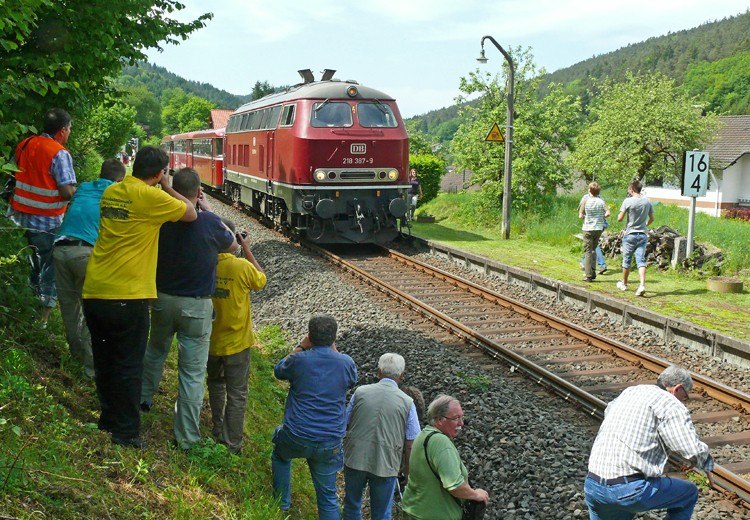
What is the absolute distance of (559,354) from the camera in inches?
307

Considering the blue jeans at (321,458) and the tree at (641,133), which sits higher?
the tree at (641,133)

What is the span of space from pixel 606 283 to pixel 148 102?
137 m

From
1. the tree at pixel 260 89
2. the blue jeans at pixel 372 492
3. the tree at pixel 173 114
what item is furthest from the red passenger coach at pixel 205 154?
the tree at pixel 173 114

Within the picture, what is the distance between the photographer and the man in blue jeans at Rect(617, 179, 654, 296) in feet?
34.2

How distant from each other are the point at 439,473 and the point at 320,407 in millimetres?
920

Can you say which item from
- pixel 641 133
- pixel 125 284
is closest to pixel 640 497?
pixel 125 284

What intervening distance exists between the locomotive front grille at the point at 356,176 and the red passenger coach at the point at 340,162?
22mm

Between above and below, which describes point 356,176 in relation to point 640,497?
above

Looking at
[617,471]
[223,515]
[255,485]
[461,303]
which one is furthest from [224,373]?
[461,303]

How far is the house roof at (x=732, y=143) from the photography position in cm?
3622

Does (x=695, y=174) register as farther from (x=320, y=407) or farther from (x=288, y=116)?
(x=320, y=407)

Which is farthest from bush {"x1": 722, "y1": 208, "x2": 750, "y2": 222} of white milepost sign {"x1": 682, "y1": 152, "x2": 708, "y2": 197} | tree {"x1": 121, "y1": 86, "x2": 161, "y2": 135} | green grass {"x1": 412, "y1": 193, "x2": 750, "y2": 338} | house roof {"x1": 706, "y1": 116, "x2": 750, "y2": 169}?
tree {"x1": 121, "y1": 86, "x2": 161, "y2": 135}

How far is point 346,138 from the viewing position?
13484 millimetres

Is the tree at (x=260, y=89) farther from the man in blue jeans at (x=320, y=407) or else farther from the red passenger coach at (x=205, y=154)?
the man in blue jeans at (x=320, y=407)
